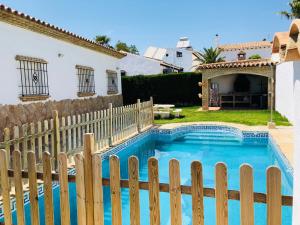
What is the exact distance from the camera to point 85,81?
1505 centimetres

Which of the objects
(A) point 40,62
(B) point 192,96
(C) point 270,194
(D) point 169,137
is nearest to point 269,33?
(B) point 192,96

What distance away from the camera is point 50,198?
3.21 m

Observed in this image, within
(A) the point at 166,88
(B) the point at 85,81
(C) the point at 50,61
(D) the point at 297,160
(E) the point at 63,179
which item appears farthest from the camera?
(A) the point at 166,88

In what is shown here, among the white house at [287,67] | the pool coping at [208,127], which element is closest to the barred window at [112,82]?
the pool coping at [208,127]

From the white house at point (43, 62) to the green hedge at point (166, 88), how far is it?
8.48m

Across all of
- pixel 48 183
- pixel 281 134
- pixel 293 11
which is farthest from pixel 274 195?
pixel 293 11

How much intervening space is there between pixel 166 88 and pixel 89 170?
22029 mm

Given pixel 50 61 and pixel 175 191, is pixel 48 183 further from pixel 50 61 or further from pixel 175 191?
pixel 50 61

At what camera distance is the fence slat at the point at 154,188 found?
275 centimetres

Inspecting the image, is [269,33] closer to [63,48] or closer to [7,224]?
[63,48]

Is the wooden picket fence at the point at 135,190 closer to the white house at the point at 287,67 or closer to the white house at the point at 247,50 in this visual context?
the white house at the point at 287,67

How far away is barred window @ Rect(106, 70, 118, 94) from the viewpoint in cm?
1820

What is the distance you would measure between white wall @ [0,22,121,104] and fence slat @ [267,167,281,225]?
8.79 meters

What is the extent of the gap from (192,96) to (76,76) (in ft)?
A: 41.1
